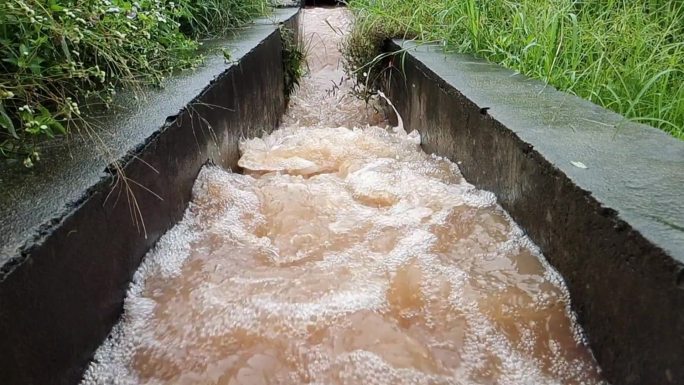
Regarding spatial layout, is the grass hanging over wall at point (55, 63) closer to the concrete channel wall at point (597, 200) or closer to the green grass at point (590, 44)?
the concrete channel wall at point (597, 200)

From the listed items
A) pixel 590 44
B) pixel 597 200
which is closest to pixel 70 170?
pixel 597 200

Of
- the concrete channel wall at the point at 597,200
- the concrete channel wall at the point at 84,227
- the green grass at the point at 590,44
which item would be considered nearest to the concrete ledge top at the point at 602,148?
the concrete channel wall at the point at 597,200

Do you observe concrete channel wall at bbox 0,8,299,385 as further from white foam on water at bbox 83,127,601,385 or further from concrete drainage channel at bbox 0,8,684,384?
white foam on water at bbox 83,127,601,385

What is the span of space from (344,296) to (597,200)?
0.89 metres

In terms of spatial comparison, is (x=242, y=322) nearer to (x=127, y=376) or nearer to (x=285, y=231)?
(x=127, y=376)

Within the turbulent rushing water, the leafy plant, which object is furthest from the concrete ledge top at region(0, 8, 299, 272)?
the leafy plant

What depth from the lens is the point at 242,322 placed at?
1.75 metres

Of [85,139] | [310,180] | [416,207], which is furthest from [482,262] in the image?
[85,139]

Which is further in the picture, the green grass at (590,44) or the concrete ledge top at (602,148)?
the green grass at (590,44)

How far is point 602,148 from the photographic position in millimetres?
1880

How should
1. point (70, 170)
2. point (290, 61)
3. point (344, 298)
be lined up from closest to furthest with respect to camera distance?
point (70, 170) → point (344, 298) → point (290, 61)

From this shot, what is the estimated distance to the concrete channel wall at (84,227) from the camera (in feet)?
4.10

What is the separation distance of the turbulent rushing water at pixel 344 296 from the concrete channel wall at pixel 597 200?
0.14 meters

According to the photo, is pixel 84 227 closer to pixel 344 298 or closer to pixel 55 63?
pixel 55 63
